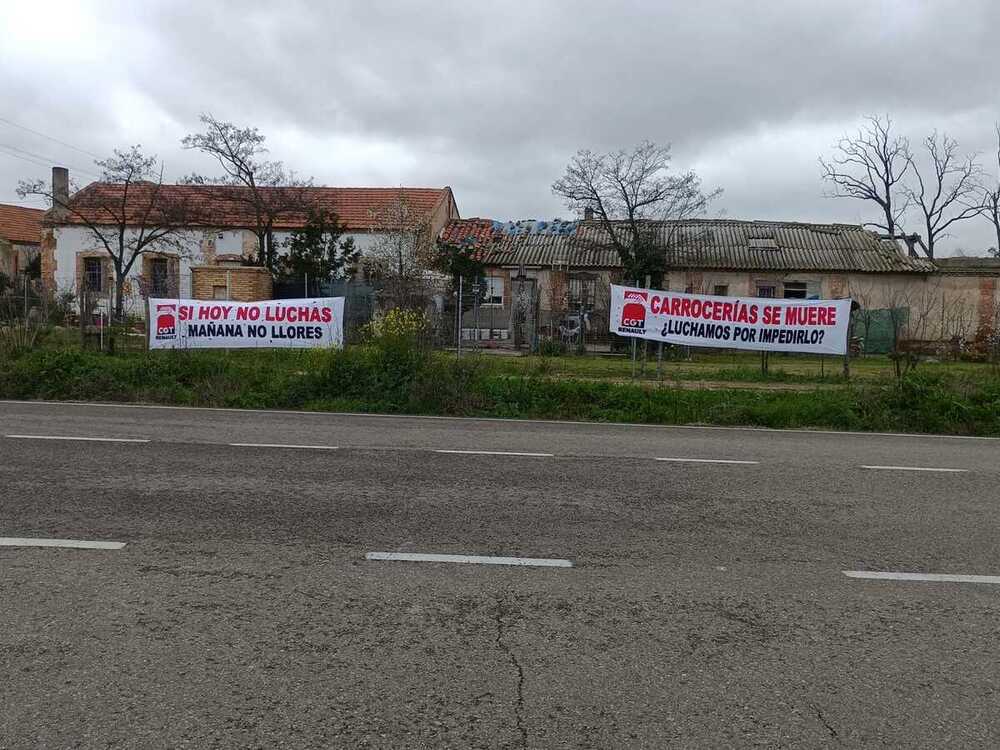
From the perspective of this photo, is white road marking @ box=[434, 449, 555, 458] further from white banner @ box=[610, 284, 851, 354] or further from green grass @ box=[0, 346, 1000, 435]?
white banner @ box=[610, 284, 851, 354]

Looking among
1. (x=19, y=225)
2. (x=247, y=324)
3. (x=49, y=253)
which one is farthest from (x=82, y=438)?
(x=19, y=225)

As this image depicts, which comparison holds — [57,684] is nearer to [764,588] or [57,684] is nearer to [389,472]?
[764,588]

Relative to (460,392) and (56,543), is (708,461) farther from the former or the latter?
(56,543)

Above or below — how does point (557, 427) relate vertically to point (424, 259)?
below

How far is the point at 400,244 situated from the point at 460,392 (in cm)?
2214

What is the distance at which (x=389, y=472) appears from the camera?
8.48 m

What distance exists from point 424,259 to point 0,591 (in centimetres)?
3032

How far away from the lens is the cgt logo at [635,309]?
705 inches

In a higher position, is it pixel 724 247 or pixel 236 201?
pixel 236 201

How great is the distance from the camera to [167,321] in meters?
17.6

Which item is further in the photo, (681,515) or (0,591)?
(681,515)

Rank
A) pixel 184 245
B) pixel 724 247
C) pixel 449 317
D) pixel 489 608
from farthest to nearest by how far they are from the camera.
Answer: pixel 724 247
pixel 184 245
pixel 449 317
pixel 489 608

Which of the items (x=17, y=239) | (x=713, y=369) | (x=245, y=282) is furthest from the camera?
(x=17, y=239)

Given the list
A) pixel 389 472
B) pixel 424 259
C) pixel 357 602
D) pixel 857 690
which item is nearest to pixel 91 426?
pixel 389 472
